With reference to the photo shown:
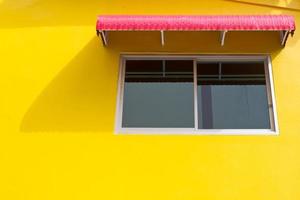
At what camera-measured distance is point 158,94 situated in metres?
6.18

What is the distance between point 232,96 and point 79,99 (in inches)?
89.2

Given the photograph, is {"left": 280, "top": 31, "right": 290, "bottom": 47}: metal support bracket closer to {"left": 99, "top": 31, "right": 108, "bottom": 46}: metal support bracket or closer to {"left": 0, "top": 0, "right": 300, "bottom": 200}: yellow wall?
{"left": 0, "top": 0, "right": 300, "bottom": 200}: yellow wall

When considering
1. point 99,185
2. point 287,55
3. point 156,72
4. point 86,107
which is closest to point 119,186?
point 99,185

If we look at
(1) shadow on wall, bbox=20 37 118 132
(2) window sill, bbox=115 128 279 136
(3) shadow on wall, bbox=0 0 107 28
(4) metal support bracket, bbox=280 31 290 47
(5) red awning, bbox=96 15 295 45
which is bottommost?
(2) window sill, bbox=115 128 279 136

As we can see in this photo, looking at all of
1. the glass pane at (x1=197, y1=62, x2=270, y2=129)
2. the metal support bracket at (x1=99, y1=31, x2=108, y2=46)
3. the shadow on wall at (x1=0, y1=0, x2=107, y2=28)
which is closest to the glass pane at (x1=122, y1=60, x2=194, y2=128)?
the glass pane at (x1=197, y1=62, x2=270, y2=129)

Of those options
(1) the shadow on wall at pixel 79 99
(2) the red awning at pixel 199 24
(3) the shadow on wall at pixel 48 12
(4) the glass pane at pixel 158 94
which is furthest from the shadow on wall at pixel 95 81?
(2) the red awning at pixel 199 24

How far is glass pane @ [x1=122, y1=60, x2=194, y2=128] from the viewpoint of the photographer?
233 inches

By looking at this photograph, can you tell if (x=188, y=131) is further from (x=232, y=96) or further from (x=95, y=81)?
(x=95, y=81)

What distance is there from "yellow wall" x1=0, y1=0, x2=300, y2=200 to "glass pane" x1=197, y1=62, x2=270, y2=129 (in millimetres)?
244

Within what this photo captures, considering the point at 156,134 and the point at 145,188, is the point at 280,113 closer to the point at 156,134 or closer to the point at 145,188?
the point at 156,134

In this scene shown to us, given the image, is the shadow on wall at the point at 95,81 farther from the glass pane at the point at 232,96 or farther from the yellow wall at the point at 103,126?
the glass pane at the point at 232,96

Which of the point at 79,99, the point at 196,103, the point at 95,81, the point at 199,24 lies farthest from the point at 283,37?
the point at 79,99

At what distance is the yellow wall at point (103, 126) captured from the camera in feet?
17.7

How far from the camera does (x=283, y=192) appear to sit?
5285mm
